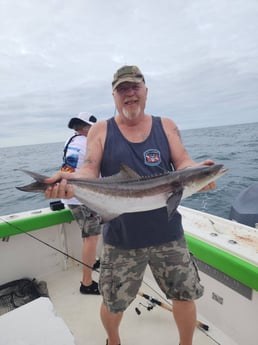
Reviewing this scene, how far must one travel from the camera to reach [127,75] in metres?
2.09

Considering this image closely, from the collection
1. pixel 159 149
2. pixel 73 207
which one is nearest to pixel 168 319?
pixel 73 207

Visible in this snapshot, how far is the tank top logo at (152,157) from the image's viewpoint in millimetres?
2105

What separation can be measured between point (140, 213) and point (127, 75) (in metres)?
1.10

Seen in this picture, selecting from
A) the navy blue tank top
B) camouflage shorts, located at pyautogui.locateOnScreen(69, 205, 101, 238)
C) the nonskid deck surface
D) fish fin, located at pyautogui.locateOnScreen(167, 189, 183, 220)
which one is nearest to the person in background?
camouflage shorts, located at pyautogui.locateOnScreen(69, 205, 101, 238)

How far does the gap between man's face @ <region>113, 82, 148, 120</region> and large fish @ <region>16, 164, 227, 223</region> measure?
0.49 metres

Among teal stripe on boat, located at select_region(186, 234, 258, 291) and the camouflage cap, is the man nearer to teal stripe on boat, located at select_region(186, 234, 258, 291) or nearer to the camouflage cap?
the camouflage cap

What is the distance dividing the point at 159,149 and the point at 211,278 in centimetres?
158

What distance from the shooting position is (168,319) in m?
3.05

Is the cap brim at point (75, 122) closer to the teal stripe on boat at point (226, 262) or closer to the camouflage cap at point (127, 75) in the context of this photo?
the camouflage cap at point (127, 75)

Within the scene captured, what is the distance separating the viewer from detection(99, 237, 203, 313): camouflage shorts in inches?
82.3

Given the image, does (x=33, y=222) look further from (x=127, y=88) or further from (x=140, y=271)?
(x=127, y=88)

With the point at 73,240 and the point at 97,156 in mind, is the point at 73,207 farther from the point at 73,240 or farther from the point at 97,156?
the point at 97,156

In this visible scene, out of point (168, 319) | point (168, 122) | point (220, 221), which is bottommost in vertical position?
point (168, 319)

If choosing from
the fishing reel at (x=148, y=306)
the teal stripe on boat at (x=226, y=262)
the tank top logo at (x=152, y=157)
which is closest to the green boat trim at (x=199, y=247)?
the teal stripe on boat at (x=226, y=262)
